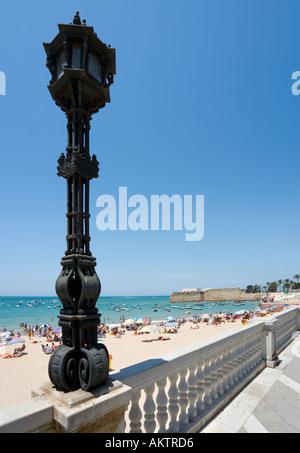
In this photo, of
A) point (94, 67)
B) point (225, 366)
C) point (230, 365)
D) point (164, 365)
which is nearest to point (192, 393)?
point (164, 365)

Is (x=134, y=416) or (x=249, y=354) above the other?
(x=134, y=416)

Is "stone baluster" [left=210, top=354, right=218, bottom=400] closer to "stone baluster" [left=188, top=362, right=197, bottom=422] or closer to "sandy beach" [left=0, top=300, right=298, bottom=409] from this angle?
"stone baluster" [left=188, top=362, right=197, bottom=422]

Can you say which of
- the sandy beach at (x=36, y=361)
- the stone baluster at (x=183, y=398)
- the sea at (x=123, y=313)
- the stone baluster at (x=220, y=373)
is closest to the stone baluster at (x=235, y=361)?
the stone baluster at (x=220, y=373)

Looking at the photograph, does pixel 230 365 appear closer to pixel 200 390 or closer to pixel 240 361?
pixel 240 361

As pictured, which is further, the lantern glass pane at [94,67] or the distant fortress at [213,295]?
the distant fortress at [213,295]

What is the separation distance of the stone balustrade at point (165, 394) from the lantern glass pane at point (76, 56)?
3.40 meters

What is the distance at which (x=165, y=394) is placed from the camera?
127 inches

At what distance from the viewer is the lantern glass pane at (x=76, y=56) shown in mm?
2812

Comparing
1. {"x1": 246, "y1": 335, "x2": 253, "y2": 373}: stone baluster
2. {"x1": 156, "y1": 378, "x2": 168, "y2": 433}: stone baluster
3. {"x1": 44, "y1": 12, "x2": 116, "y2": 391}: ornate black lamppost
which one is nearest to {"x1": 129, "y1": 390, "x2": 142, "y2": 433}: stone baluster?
{"x1": 156, "y1": 378, "x2": 168, "y2": 433}: stone baluster

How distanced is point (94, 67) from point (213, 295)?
122 meters

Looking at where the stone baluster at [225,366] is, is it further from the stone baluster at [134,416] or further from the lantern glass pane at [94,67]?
the lantern glass pane at [94,67]

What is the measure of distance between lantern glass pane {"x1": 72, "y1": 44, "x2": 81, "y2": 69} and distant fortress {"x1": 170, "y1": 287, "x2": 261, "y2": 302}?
11685 cm

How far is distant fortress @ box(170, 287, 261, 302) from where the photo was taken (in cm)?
11081
